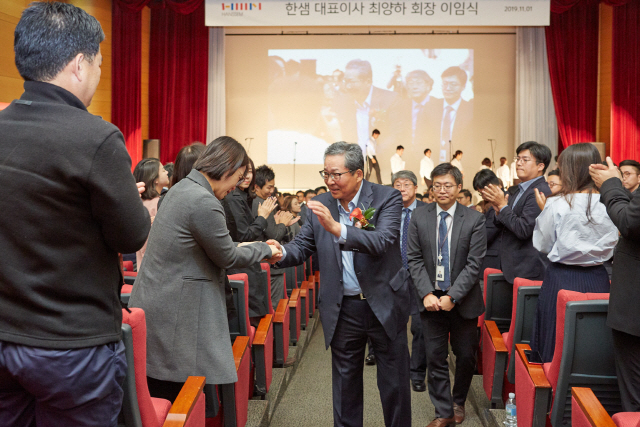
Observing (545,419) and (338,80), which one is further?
(338,80)

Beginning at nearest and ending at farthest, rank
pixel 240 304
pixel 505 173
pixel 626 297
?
pixel 626 297 < pixel 240 304 < pixel 505 173

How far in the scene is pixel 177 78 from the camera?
13.1 m

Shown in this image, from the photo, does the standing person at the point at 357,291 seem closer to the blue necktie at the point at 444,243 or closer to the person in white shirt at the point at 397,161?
the blue necktie at the point at 444,243

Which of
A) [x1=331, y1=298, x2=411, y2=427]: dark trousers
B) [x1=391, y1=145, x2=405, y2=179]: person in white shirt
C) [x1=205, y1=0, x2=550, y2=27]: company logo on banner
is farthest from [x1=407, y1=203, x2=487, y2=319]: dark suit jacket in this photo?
[x1=391, y1=145, x2=405, y2=179]: person in white shirt

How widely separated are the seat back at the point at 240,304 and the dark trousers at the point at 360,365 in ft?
1.58

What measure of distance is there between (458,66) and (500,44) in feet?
3.69

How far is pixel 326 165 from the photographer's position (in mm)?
2541

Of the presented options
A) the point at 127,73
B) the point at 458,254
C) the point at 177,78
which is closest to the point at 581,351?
the point at 458,254

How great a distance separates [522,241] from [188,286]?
7.93 ft

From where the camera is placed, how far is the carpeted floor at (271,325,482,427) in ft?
10.8

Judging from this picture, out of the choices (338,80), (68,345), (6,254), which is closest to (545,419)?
(68,345)

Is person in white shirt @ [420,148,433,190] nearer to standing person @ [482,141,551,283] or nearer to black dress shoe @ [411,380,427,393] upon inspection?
standing person @ [482,141,551,283]

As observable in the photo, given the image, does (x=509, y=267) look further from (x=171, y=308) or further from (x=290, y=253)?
(x=171, y=308)

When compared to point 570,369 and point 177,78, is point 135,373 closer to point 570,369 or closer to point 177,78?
point 570,369
